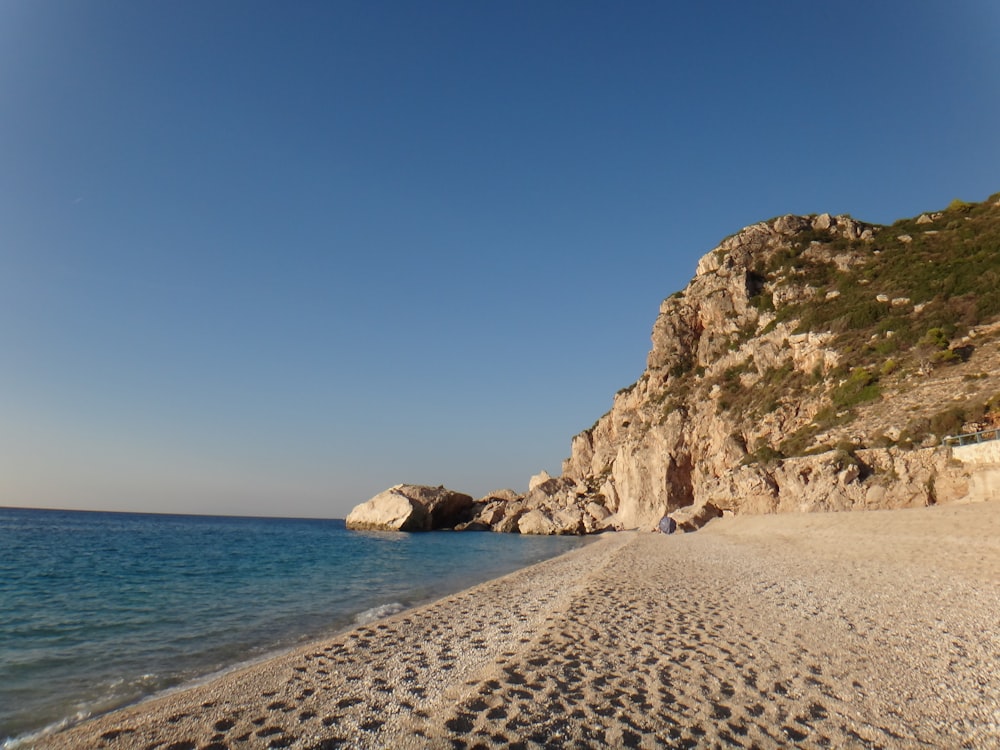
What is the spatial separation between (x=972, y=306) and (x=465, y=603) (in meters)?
47.5

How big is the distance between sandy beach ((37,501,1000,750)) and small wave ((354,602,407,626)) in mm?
1394

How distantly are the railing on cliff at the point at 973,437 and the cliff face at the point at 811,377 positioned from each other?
63 cm

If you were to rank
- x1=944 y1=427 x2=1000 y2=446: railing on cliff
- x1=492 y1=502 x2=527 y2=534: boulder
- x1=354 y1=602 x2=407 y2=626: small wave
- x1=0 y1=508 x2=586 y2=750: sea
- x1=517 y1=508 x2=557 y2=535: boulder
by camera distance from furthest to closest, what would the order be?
x1=492 y1=502 x2=527 y2=534: boulder
x1=517 y1=508 x2=557 y2=535: boulder
x1=944 y1=427 x2=1000 y2=446: railing on cliff
x1=354 y1=602 x2=407 y2=626: small wave
x1=0 y1=508 x2=586 y2=750: sea

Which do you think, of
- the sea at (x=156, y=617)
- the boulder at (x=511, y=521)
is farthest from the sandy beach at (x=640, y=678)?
the boulder at (x=511, y=521)

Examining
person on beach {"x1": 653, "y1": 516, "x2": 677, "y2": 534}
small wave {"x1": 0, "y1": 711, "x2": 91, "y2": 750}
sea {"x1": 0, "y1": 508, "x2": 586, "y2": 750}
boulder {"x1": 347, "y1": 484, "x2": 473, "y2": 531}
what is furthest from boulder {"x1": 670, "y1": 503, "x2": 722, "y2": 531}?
boulder {"x1": 347, "y1": 484, "x2": 473, "y2": 531}

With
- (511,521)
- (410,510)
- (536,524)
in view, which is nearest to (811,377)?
(536,524)

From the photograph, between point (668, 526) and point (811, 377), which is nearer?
point (668, 526)

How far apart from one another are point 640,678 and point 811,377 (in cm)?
4656

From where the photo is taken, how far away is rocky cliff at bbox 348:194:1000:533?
31125 mm

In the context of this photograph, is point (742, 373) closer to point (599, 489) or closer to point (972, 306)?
point (972, 306)

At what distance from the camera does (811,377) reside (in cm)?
4603

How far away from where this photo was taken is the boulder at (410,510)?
73.1 m

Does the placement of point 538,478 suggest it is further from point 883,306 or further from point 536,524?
point 883,306

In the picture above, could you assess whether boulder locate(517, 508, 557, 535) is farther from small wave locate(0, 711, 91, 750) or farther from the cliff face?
small wave locate(0, 711, 91, 750)
